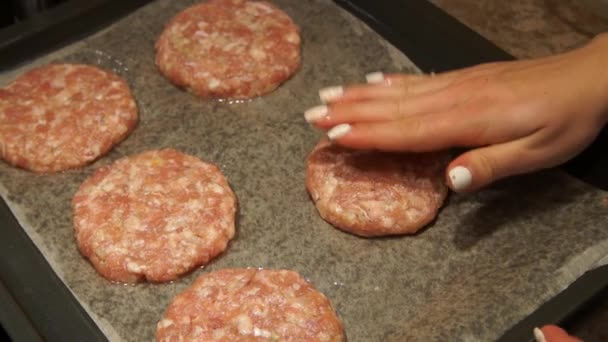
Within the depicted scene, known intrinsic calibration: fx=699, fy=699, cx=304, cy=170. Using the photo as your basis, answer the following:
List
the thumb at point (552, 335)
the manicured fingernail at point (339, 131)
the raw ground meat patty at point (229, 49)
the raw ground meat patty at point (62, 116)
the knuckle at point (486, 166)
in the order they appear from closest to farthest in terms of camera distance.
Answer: the thumb at point (552, 335), the knuckle at point (486, 166), the manicured fingernail at point (339, 131), the raw ground meat patty at point (62, 116), the raw ground meat patty at point (229, 49)

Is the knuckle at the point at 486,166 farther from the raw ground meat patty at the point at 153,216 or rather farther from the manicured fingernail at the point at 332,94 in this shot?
the raw ground meat patty at the point at 153,216

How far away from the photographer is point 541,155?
1.63 metres

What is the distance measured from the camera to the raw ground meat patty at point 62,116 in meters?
1.90

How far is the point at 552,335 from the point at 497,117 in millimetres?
486

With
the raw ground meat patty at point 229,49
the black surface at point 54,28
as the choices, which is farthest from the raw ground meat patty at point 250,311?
the black surface at point 54,28

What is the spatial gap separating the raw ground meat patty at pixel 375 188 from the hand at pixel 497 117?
0.60ft

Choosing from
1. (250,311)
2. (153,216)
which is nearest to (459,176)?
(250,311)

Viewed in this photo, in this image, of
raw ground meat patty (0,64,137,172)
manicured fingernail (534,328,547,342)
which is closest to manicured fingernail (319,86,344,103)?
raw ground meat patty (0,64,137,172)

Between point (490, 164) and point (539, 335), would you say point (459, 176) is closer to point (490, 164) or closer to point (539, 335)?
point (490, 164)

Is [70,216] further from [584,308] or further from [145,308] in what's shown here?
[584,308]

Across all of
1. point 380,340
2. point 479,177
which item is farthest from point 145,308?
point 479,177

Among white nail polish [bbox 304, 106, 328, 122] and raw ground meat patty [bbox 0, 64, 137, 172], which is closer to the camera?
white nail polish [bbox 304, 106, 328, 122]

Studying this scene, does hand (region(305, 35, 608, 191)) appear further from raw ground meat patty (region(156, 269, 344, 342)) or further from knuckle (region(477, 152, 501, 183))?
raw ground meat patty (region(156, 269, 344, 342))

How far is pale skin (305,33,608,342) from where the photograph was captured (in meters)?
1.57
